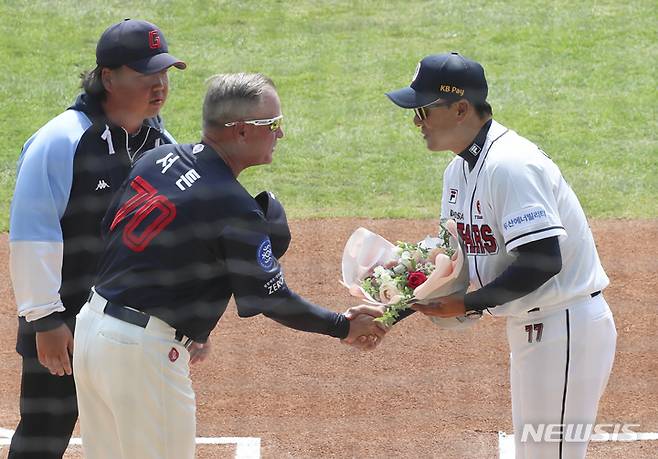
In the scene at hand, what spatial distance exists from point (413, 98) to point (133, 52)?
1009 mm

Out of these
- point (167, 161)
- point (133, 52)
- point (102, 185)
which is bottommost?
point (102, 185)

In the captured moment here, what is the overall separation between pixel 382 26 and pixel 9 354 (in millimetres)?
6088

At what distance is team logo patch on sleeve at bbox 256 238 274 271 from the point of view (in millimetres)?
3350

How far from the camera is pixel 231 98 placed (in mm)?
3408

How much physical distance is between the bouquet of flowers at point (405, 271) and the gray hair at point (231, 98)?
0.83 metres

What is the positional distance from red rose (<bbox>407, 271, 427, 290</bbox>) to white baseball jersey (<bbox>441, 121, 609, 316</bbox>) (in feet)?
0.58

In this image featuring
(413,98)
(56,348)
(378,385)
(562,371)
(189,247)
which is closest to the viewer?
(189,247)

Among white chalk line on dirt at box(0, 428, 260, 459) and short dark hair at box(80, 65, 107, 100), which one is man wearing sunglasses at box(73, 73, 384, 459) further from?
white chalk line on dirt at box(0, 428, 260, 459)

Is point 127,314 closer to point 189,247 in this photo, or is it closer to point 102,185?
point 189,247

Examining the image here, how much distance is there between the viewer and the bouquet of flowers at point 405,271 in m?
3.76

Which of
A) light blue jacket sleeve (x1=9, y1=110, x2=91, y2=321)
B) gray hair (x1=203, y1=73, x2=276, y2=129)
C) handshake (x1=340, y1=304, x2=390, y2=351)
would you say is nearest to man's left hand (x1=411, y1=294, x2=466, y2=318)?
handshake (x1=340, y1=304, x2=390, y2=351)

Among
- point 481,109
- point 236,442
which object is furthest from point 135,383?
point 236,442

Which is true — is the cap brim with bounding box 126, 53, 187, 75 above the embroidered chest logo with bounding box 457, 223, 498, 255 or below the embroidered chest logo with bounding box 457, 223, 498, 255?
above

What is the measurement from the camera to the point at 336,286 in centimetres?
681
